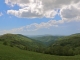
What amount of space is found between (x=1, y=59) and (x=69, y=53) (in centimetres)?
9181

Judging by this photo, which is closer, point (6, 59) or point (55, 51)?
point (6, 59)

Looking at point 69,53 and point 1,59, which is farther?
point 69,53

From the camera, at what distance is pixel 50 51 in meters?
133

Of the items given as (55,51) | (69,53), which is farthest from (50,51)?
(69,53)

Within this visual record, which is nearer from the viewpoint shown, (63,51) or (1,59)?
(1,59)

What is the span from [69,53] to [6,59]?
90.8m

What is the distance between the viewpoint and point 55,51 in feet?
433

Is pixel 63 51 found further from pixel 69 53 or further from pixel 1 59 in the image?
pixel 1 59

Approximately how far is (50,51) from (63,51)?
10671mm

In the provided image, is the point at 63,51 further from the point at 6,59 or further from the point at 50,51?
the point at 6,59

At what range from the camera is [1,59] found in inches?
1623

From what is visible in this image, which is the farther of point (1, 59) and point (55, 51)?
point (55, 51)

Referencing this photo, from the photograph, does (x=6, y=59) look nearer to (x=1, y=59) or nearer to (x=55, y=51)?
(x=1, y=59)

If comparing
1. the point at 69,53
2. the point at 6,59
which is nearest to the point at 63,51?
the point at 69,53
